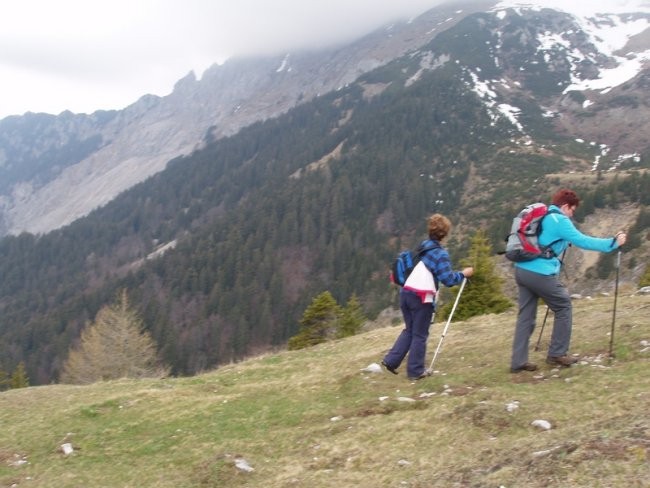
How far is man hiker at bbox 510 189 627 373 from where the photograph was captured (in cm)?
858

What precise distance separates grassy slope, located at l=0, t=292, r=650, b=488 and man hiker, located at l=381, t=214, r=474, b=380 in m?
0.61

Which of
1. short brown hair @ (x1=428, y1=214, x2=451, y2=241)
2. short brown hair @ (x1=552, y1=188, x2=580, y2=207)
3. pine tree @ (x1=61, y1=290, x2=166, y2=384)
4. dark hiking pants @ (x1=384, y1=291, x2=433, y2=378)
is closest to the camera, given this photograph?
short brown hair @ (x1=552, y1=188, x2=580, y2=207)

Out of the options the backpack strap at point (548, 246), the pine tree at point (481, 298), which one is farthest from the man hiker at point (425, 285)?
the pine tree at point (481, 298)

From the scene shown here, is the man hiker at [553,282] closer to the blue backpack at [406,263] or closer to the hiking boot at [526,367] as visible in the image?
the hiking boot at [526,367]

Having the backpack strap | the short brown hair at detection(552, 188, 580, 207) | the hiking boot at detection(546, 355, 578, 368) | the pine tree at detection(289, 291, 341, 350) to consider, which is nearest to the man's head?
A: the short brown hair at detection(552, 188, 580, 207)

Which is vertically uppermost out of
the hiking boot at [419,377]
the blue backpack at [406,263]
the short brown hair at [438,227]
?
the short brown hair at [438,227]

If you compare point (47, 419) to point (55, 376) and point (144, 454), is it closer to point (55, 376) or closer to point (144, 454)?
point (144, 454)

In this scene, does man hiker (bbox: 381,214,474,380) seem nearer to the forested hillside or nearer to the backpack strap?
the backpack strap

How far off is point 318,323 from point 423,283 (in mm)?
30758

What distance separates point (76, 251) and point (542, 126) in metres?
164

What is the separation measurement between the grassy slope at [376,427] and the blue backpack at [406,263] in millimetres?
2054

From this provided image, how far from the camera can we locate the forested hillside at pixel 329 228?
3910 inches

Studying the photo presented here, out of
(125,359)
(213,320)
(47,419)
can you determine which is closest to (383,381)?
(47,419)

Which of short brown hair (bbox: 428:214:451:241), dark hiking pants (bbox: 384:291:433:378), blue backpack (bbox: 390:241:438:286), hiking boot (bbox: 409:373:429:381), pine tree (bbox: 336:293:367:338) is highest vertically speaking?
short brown hair (bbox: 428:214:451:241)
